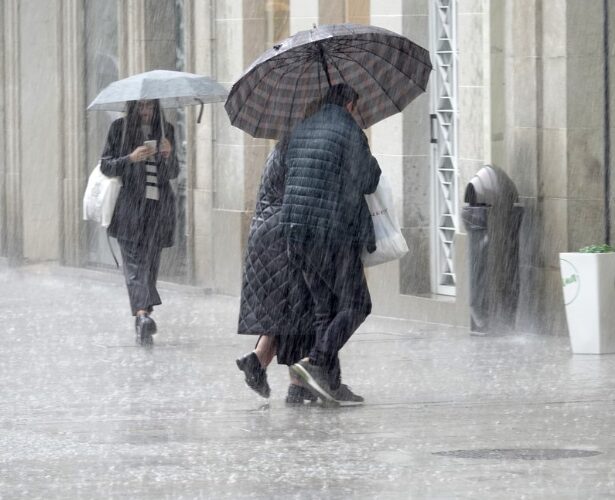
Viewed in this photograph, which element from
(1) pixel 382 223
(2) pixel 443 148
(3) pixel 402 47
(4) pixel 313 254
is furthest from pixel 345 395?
(2) pixel 443 148

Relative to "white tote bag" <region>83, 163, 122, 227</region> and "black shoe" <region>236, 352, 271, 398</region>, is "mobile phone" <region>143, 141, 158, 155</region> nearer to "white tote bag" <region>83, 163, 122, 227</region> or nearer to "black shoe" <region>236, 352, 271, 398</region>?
"white tote bag" <region>83, 163, 122, 227</region>

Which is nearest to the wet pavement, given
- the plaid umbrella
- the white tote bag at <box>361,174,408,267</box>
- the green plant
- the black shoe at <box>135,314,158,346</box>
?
the black shoe at <box>135,314,158,346</box>

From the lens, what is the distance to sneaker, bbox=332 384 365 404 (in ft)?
34.3

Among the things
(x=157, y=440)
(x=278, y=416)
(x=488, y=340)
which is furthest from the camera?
(x=488, y=340)

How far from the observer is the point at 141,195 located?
47.0 feet

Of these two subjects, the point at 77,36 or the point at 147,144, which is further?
the point at 77,36

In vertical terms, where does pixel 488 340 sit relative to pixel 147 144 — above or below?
below

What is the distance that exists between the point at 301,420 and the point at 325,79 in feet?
6.28

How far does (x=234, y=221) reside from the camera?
18562 mm

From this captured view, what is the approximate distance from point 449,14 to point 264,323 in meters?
6.08

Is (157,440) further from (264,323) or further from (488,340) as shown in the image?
(488,340)

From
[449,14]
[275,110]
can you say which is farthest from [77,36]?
[275,110]

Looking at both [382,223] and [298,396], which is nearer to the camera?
[382,223]

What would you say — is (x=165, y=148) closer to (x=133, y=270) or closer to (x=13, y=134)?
(x=133, y=270)
